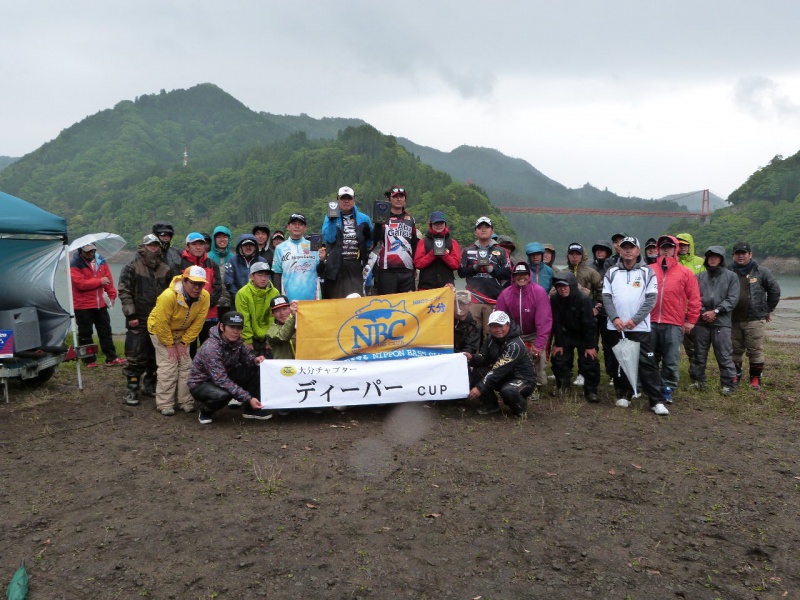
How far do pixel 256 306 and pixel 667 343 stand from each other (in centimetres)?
555

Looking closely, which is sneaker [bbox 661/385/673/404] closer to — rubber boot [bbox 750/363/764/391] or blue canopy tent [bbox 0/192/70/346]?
rubber boot [bbox 750/363/764/391]

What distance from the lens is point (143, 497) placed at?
4.95 metres

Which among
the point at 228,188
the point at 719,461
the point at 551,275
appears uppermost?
the point at 228,188

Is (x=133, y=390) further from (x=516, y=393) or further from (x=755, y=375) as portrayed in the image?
(x=755, y=375)

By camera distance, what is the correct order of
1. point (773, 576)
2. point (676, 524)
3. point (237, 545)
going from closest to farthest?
point (773, 576)
point (237, 545)
point (676, 524)

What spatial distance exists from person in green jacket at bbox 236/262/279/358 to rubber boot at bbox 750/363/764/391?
23.6ft

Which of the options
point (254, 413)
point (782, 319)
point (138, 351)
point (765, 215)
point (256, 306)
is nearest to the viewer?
point (254, 413)

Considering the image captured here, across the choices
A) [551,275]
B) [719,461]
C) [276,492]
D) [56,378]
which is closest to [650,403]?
[719,461]

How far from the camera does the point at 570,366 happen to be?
8.20m

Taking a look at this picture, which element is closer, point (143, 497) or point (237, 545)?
point (237, 545)

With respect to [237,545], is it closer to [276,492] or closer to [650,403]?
[276,492]

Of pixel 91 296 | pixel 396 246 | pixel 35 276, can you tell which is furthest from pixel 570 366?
pixel 91 296

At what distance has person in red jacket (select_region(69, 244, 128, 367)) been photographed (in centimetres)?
1016

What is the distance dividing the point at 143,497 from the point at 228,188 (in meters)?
140
